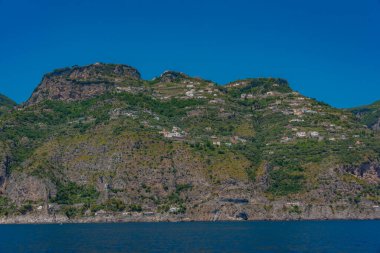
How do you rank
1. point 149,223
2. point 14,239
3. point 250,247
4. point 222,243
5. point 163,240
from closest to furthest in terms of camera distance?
point 250,247 < point 222,243 < point 163,240 < point 14,239 < point 149,223

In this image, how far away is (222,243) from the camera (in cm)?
11694

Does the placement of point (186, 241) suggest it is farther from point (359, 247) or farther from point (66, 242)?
point (359, 247)

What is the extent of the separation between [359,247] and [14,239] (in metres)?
69.0

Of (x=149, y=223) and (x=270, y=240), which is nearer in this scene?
(x=270, y=240)

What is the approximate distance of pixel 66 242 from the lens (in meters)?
121

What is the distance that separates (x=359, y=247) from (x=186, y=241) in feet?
101

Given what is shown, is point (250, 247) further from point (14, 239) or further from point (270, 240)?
point (14, 239)

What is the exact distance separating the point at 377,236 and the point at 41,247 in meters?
69.3

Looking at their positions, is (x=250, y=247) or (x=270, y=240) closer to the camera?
(x=250, y=247)

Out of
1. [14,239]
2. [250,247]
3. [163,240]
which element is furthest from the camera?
[14,239]

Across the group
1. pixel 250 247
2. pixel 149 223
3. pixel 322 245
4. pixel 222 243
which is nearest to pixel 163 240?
pixel 222 243

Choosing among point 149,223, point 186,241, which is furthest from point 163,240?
point 149,223

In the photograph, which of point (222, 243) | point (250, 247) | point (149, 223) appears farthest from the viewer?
point (149, 223)

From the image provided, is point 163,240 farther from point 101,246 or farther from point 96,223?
point 96,223
